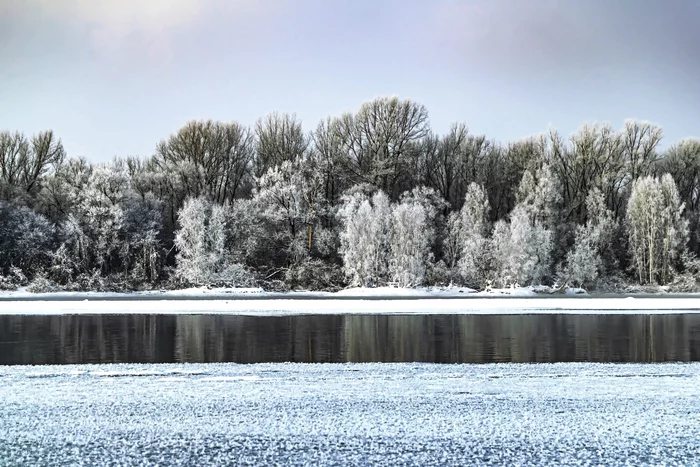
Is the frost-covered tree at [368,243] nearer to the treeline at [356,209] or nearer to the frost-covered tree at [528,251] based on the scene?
the treeline at [356,209]

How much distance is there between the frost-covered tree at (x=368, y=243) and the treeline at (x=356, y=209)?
11cm

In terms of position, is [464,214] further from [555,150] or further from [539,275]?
[555,150]

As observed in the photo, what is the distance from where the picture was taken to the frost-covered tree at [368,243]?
179ft

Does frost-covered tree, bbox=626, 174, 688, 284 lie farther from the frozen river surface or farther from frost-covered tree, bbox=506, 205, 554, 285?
the frozen river surface

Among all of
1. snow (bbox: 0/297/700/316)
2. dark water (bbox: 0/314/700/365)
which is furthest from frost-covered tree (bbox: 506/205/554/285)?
dark water (bbox: 0/314/700/365)

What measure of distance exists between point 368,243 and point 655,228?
77.2ft

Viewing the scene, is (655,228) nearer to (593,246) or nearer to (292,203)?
(593,246)

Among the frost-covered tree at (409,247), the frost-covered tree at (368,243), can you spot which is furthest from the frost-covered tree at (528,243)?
the frost-covered tree at (368,243)

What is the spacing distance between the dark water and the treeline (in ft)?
81.1

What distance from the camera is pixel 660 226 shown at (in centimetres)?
5828

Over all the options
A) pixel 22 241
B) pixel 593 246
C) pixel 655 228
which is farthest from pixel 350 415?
pixel 655 228

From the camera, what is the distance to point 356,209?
5712cm

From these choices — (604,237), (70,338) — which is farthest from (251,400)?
(604,237)

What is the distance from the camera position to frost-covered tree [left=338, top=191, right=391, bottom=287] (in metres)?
54.5
